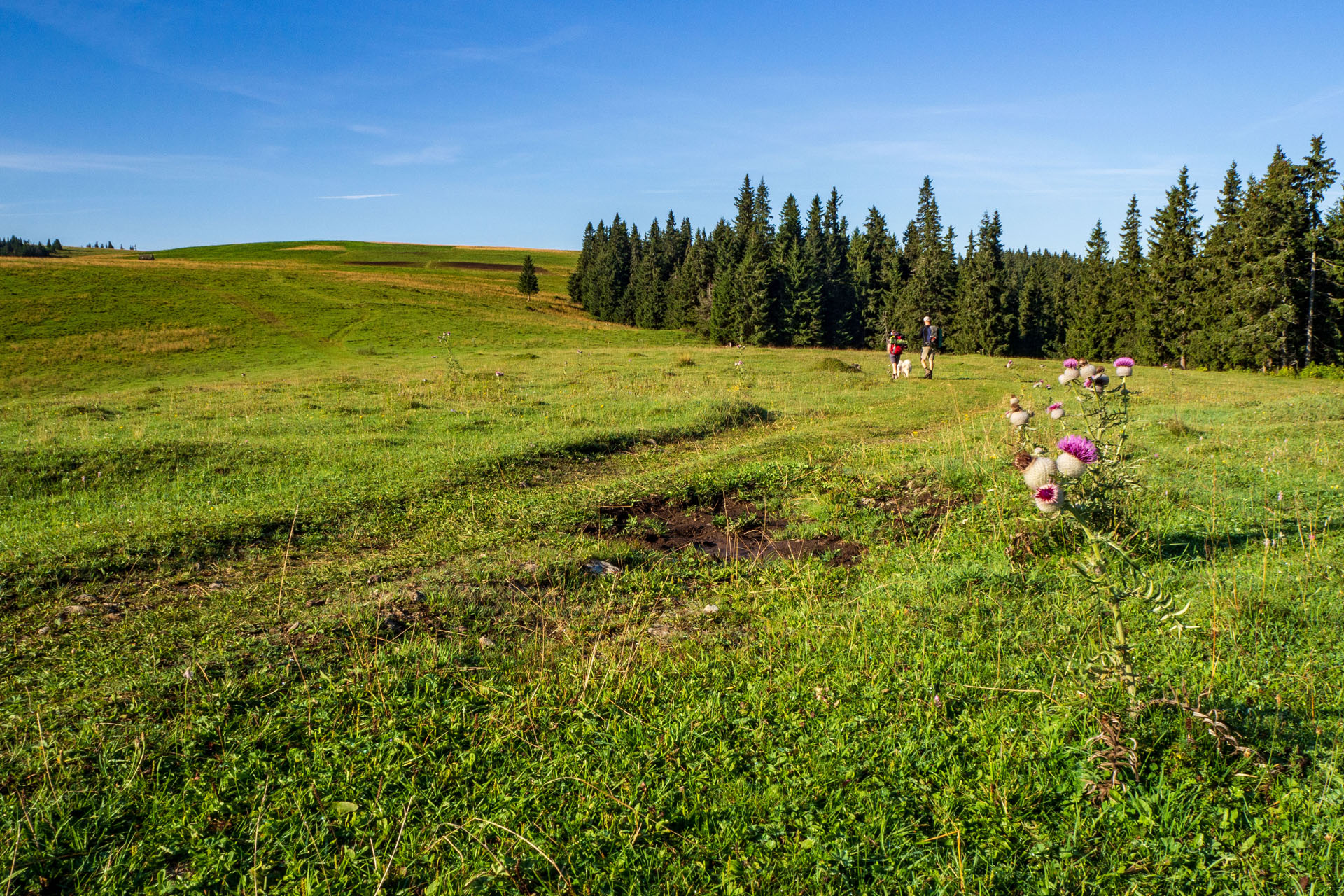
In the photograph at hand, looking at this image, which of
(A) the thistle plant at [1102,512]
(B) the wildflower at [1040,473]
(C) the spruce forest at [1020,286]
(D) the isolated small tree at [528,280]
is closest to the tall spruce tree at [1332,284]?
(C) the spruce forest at [1020,286]

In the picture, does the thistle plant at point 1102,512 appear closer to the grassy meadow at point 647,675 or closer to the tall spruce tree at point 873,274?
the grassy meadow at point 647,675

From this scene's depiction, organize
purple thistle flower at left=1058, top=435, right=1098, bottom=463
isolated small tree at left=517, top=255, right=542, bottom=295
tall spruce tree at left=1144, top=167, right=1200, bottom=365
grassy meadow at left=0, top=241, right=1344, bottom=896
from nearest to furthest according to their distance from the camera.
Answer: grassy meadow at left=0, top=241, right=1344, bottom=896, purple thistle flower at left=1058, top=435, right=1098, bottom=463, tall spruce tree at left=1144, top=167, right=1200, bottom=365, isolated small tree at left=517, top=255, right=542, bottom=295

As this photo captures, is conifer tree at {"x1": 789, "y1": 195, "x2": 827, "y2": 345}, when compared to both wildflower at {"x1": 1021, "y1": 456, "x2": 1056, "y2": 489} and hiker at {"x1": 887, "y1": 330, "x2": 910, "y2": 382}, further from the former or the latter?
wildflower at {"x1": 1021, "y1": 456, "x2": 1056, "y2": 489}

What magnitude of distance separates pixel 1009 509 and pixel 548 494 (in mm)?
4892

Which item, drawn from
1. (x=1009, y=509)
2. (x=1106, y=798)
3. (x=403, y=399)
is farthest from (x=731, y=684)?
(x=403, y=399)

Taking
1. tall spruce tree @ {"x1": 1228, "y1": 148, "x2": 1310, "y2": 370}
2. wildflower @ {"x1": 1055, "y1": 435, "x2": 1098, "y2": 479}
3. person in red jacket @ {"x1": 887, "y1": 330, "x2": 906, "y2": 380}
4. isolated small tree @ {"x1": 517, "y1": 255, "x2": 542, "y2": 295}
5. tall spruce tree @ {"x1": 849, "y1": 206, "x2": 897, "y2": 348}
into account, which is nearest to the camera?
wildflower @ {"x1": 1055, "y1": 435, "x2": 1098, "y2": 479}

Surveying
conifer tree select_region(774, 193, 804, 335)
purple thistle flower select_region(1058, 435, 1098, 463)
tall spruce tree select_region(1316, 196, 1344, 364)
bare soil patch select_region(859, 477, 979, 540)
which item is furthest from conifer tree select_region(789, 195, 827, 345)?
purple thistle flower select_region(1058, 435, 1098, 463)

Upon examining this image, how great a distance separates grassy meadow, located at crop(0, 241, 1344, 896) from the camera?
2.65 meters

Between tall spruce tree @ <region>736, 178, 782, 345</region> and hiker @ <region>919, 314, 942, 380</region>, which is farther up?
Answer: tall spruce tree @ <region>736, 178, 782, 345</region>

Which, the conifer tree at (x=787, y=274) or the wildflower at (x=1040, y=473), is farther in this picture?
the conifer tree at (x=787, y=274)

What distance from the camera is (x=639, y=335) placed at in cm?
5625

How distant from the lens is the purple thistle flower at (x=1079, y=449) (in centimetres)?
323

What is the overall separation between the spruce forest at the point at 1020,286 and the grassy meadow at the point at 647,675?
33.8 metres

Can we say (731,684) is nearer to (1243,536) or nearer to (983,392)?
(1243,536)
